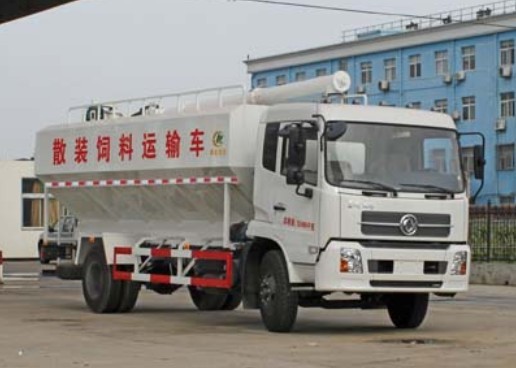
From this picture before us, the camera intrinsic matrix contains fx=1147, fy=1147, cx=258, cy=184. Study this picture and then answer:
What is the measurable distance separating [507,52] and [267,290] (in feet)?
162

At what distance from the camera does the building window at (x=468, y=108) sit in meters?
64.8

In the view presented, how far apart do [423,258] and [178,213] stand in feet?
15.4

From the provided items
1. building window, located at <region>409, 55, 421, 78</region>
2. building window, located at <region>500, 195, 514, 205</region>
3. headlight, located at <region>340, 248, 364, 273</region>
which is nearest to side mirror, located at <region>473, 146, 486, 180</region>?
headlight, located at <region>340, 248, 364, 273</region>

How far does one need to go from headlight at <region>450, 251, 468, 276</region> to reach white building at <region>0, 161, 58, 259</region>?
119 ft

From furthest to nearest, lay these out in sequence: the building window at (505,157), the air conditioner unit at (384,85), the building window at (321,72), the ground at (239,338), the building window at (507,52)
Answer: the building window at (321,72)
the air conditioner unit at (384,85)
the building window at (505,157)
the building window at (507,52)
the ground at (239,338)

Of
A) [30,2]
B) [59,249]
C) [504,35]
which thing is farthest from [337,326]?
[504,35]

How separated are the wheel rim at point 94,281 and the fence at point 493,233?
47.0 ft

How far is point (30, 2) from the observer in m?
25.7

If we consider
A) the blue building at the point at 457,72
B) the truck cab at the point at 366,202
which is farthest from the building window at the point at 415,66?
the truck cab at the point at 366,202

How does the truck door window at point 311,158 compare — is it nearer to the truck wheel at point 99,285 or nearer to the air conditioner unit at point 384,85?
the truck wheel at point 99,285

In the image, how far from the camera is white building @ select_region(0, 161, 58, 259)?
50062 millimetres

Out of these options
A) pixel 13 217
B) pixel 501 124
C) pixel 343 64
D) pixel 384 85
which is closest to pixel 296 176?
pixel 13 217

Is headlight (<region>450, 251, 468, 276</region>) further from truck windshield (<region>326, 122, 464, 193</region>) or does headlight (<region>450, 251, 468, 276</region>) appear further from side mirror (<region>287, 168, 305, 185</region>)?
side mirror (<region>287, 168, 305, 185</region>)

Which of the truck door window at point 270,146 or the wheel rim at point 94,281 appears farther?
the wheel rim at point 94,281
